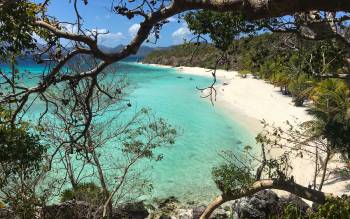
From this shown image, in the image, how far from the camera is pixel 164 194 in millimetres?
19766

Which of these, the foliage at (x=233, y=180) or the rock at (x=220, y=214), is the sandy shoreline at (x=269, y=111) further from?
the foliage at (x=233, y=180)

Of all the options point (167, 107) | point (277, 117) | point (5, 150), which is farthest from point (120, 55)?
point (167, 107)

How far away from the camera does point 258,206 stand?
15.3 m

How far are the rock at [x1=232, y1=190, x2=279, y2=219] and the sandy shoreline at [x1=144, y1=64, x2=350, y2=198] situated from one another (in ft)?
12.0

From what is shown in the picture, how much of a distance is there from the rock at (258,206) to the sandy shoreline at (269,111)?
3.64m

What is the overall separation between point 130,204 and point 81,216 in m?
2.24

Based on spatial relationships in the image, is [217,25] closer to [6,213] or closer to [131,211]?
[6,213]

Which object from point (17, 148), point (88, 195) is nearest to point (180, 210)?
point (88, 195)

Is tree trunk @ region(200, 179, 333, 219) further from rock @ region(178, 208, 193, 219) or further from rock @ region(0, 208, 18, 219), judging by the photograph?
rock @ region(0, 208, 18, 219)

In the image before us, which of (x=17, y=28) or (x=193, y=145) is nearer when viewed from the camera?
(x=17, y=28)

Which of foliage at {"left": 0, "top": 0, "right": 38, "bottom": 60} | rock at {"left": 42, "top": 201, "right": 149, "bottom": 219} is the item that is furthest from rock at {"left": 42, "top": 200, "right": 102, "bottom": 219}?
foliage at {"left": 0, "top": 0, "right": 38, "bottom": 60}

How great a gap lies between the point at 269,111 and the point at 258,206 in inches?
889

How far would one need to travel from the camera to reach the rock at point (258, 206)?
598 inches

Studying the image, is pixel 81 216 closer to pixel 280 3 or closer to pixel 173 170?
pixel 173 170
